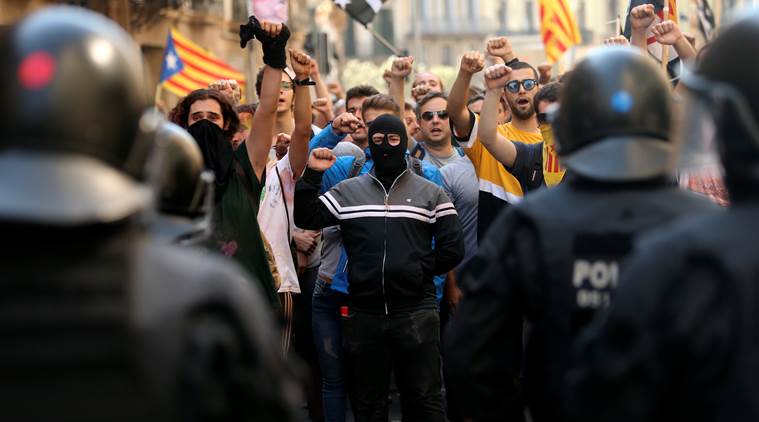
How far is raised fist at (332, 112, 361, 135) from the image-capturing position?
9.42 m

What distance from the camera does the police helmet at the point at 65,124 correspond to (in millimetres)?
2658

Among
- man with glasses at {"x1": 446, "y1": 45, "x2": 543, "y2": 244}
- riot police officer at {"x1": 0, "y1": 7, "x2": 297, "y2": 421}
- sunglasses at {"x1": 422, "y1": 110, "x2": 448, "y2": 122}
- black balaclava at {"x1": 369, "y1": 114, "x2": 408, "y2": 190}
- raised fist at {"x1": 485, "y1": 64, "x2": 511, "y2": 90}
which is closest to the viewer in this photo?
riot police officer at {"x1": 0, "y1": 7, "x2": 297, "y2": 421}

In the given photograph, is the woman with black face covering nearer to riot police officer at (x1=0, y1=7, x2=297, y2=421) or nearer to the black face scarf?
the black face scarf

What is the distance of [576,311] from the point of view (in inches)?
155

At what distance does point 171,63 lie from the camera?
16.7m

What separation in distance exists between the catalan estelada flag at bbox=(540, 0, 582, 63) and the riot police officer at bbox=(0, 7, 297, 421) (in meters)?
12.1

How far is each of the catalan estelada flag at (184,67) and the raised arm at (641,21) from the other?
9.15 metres

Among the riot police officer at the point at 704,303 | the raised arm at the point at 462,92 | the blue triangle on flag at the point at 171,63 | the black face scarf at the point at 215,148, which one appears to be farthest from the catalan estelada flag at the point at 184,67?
the riot police officer at the point at 704,303

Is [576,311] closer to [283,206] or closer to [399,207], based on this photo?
[399,207]

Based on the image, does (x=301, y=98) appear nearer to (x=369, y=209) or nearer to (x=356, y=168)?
(x=369, y=209)

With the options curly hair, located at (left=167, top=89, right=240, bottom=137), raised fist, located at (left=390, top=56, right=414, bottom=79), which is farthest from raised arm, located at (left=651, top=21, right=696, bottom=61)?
raised fist, located at (left=390, top=56, right=414, bottom=79)

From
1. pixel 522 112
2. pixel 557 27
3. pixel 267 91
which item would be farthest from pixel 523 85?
pixel 557 27

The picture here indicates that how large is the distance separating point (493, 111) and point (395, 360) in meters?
1.45

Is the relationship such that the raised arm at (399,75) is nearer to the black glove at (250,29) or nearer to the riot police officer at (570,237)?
the black glove at (250,29)
